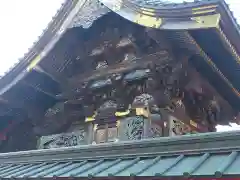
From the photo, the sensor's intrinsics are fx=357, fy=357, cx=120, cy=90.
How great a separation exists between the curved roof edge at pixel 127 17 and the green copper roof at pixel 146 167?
1649mm

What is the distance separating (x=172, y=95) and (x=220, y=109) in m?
1.55

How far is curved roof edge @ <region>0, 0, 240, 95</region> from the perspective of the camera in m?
4.14

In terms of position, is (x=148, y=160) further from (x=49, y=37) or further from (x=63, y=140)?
(x=49, y=37)

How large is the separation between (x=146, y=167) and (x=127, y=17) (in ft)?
7.96

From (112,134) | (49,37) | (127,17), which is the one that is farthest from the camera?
(49,37)

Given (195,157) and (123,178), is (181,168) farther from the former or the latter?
(123,178)

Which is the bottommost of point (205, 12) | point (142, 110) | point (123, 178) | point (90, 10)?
point (123, 178)

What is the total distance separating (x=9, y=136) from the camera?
7.73 meters

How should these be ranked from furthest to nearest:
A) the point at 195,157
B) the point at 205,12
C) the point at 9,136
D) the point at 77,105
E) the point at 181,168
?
the point at 9,136
the point at 77,105
the point at 205,12
the point at 195,157
the point at 181,168

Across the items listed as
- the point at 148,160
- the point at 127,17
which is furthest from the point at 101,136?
the point at 148,160

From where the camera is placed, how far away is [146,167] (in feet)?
10.6

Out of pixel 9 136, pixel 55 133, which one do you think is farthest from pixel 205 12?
pixel 9 136

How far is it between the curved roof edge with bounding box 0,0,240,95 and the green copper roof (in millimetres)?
1649

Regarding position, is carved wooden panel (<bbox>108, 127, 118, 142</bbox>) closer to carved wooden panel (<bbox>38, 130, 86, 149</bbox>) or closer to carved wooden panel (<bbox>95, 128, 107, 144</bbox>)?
carved wooden panel (<bbox>95, 128, 107, 144</bbox>)
